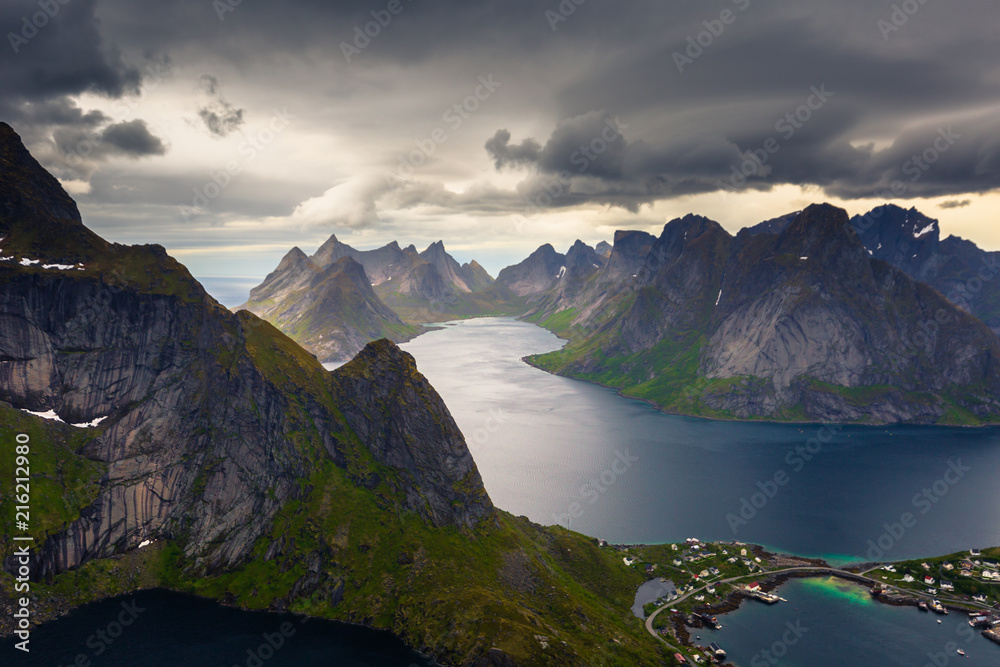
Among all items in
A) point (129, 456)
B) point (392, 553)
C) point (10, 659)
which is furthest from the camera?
point (129, 456)

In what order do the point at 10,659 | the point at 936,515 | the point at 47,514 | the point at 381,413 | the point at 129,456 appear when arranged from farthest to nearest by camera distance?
the point at 936,515, the point at 381,413, the point at 129,456, the point at 47,514, the point at 10,659

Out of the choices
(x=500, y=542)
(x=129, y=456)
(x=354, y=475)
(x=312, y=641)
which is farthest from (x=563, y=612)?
(x=129, y=456)

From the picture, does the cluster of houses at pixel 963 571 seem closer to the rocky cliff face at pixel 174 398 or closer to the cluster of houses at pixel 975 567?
the cluster of houses at pixel 975 567

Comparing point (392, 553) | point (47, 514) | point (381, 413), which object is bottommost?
point (392, 553)

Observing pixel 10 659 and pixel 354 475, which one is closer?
pixel 10 659

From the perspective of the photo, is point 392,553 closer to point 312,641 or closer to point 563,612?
point 312,641

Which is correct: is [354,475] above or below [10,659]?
above

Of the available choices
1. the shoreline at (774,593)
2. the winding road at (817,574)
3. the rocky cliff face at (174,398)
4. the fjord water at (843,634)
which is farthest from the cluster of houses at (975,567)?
the rocky cliff face at (174,398)
